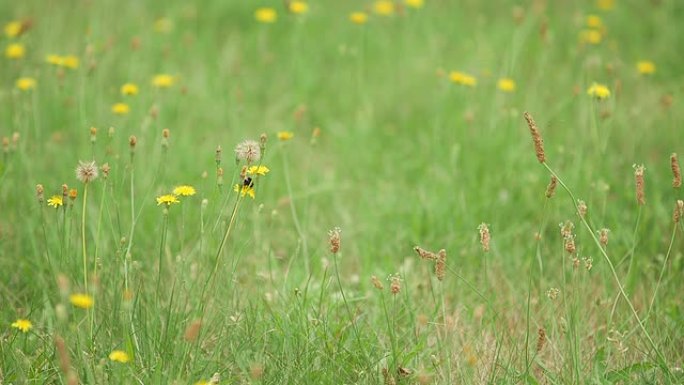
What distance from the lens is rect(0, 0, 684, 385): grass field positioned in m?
1.92

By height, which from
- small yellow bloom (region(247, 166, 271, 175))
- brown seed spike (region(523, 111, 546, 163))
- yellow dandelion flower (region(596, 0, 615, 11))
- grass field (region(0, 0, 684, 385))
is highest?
brown seed spike (region(523, 111, 546, 163))

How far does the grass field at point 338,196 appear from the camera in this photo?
192 cm

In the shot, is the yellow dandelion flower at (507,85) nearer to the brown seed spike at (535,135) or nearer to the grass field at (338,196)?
the grass field at (338,196)

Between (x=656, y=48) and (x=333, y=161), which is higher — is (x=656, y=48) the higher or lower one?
Answer: the higher one

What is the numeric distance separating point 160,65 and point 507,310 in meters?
2.36

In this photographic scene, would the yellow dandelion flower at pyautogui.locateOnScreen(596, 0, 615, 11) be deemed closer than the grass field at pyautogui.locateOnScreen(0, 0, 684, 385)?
No

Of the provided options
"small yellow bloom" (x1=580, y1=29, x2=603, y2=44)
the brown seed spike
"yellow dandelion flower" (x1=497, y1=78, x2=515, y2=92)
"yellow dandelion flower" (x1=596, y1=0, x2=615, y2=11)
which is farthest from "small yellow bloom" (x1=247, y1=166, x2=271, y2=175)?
"yellow dandelion flower" (x1=596, y1=0, x2=615, y2=11)

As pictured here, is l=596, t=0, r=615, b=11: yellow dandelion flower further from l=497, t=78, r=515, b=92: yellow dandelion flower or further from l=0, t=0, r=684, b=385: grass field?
l=497, t=78, r=515, b=92: yellow dandelion flower

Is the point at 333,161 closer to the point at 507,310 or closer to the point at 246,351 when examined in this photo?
the point at 507,310

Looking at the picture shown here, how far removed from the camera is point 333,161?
3.51 m

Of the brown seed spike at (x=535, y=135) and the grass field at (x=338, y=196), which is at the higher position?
the brown seed spike at (x=535, y=135)

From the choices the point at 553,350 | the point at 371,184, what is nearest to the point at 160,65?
the point at 371,184

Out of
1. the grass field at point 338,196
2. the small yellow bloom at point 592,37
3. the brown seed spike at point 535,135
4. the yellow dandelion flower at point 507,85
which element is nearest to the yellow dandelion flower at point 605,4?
the grass field at point 338,196

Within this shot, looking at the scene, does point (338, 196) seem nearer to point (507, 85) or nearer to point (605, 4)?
point (507, 85)
